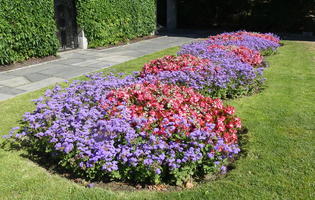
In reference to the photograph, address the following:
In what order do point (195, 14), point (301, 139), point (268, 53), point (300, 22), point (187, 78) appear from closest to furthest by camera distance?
point (301, 139), point (187, 78), point (268, 53), point (300, 22), point (195, 14)

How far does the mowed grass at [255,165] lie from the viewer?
3.65m

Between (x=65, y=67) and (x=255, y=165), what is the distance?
24.1 ft

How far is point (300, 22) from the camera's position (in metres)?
18.9

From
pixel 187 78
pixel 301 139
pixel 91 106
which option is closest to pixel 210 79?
pixel 187 78

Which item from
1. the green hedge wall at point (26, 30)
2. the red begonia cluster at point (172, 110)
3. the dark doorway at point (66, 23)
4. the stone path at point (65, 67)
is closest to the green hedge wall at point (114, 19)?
the dark doorway at point (66, 23)

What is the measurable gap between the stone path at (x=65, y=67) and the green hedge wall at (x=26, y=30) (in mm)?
561

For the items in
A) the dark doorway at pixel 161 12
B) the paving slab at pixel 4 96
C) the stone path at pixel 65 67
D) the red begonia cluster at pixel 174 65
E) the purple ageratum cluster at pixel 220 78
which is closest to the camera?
the purple ageratum cluster at pixel 220 78

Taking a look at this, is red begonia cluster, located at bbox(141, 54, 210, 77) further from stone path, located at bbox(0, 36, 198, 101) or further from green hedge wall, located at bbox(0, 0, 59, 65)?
green hedge wall, located at bbox(0, 0, 59, 65)

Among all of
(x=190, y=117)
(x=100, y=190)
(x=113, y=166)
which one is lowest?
(x=100, y=190)

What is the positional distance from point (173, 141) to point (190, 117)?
1.82 ft

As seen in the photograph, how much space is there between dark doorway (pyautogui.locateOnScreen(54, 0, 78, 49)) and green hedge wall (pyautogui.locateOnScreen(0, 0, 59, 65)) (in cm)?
201

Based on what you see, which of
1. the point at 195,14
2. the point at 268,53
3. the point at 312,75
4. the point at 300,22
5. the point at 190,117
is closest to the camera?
the point at 190,117

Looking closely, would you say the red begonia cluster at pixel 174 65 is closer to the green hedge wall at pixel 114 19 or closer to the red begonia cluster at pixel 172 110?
the red begonia cluster at pixel 172 110

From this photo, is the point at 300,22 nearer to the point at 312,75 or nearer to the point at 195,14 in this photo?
the point at 195,14
